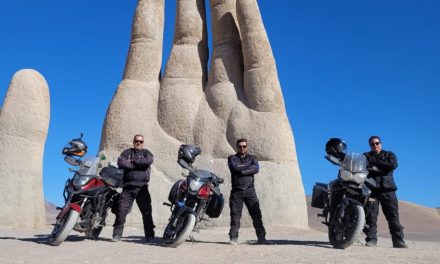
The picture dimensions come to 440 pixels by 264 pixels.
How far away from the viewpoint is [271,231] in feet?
34.5

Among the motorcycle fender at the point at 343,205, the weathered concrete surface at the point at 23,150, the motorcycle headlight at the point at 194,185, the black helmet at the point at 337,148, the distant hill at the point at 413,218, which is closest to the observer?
the motorcycle fender at the point at 343,205

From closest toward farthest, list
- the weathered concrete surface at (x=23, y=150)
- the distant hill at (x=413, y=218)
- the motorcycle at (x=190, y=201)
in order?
the motorcycle at (x=190, y=201)
the weathered concrete surface at (x=23, y=150)
the distant hill at (x=413, y=218)

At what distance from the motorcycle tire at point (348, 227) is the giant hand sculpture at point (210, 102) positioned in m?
4.81

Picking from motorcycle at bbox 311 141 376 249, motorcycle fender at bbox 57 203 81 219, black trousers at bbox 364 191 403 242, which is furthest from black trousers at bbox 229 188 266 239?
motorcycle fender at bbox 57 203 81 219

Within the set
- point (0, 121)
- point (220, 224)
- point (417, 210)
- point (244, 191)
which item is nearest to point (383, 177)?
point (244, 191)

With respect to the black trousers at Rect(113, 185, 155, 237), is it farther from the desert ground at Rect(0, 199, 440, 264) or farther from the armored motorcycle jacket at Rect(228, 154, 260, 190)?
the armored motorcycle jacket at Rect(228, 154, 260, 190)

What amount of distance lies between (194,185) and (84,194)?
4.77 feet

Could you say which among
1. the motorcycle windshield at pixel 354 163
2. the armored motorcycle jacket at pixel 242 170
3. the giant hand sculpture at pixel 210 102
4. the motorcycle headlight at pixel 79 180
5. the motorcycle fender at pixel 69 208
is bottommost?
the motorcycle fender at pixel 69 208

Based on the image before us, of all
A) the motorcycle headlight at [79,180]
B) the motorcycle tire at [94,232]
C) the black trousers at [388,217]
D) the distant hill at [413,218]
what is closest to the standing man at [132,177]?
the motorcycle tire at [94,232]

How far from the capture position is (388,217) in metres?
6.85

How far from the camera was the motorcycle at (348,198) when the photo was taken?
597 centimetres

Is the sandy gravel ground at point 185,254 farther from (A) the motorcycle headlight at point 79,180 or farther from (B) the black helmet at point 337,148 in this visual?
(B) the black helmet at point 337,148

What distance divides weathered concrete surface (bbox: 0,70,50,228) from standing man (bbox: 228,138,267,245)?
5.74 metres

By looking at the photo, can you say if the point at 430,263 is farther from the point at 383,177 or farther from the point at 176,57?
the point at 176,57
